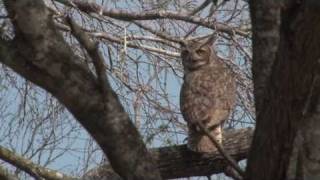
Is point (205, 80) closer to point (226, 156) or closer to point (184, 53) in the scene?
point (184, 53)

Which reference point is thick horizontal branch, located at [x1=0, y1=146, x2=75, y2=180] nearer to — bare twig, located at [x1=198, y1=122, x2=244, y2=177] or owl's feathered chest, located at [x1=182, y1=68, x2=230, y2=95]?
owl's feathered chest, located at [x1=182, y1=68, x2=230, y2=95]

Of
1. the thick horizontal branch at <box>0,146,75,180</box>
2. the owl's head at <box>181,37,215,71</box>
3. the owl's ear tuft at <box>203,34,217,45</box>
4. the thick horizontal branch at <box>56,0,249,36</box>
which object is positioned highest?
the thick horizontal branch at <box>56,0,249,36</box>

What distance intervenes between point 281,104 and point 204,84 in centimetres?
413

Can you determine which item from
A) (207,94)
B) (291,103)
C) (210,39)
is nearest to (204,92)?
(207,94)

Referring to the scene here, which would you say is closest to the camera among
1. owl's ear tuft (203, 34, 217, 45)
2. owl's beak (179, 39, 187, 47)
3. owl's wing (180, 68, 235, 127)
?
owl's wing (180, 68, 235, 127)

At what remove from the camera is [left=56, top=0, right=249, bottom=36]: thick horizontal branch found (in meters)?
7.23

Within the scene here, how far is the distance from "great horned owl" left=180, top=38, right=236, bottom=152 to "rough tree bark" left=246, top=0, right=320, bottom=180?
10.2ft

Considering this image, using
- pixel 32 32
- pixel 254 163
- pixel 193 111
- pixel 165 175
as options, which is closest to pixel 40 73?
pixel 32 32

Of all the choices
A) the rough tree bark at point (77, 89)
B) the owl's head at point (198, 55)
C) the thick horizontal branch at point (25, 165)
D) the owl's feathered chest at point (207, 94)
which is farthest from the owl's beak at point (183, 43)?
the rough tree bark at point (77, 89)

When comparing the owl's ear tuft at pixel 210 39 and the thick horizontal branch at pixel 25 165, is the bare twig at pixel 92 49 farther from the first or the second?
the owl's ear tuft at pixel 210 39

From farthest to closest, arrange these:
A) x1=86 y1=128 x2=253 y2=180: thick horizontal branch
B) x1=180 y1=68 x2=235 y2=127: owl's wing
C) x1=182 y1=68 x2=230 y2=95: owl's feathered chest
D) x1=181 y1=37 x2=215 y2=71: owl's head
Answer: x1=181 y1=37 x2=215 y2=71: owl's head, x1=182 y1=68 x2=230 y2=95: owl's feathered chest, x1=180 y1=68 x2=235 y2=127: owl's wing, x1=86 y1=128 x2=253 y2=180: thick horizontal branch

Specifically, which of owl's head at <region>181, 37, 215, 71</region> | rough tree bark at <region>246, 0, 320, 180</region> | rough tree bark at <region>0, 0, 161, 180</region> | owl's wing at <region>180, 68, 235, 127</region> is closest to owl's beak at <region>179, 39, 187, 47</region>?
owl's head at <region>181, 37, 215, 71</region>

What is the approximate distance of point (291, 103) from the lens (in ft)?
7.10

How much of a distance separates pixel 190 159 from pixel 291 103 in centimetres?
352
